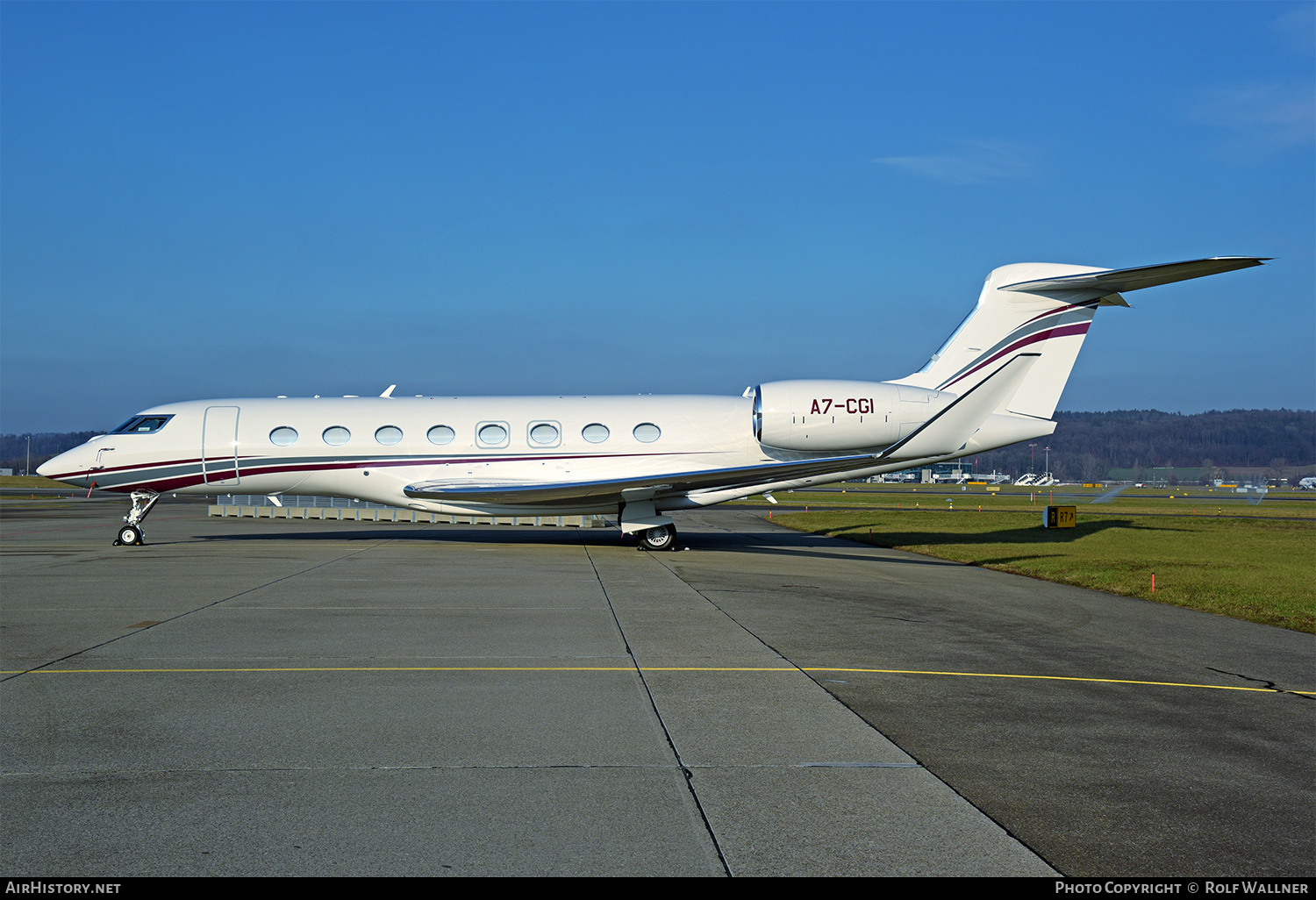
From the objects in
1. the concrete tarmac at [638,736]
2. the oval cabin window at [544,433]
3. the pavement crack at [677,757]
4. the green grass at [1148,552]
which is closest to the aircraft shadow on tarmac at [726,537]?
the green grass at [1148,552]

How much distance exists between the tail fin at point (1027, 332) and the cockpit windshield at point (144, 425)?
1674cm

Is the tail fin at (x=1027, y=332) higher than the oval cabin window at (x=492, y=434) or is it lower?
higher

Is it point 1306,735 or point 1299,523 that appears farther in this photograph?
point 1299,523

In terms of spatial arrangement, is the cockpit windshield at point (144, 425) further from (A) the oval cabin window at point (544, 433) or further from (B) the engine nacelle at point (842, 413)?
(B) the engine nacelle at point (842, 413)

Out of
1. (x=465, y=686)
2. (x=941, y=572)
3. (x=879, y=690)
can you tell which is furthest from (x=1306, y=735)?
(x=941, y=572)

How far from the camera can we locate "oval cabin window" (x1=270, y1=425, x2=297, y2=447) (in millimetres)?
21250

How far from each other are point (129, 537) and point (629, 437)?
11353 mm

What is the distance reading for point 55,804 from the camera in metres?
4.71

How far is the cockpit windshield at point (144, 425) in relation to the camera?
71.3 ft

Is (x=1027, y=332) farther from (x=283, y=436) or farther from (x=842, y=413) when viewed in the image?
(x=283, y=436)

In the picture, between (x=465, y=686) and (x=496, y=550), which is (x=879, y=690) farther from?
(x=496, y=550)

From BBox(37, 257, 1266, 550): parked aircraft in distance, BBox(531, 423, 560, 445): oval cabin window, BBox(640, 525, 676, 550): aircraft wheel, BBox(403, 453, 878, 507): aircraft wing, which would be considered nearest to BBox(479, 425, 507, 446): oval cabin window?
BBox(37, 257, 1266, 550): parked aircraft in distance
